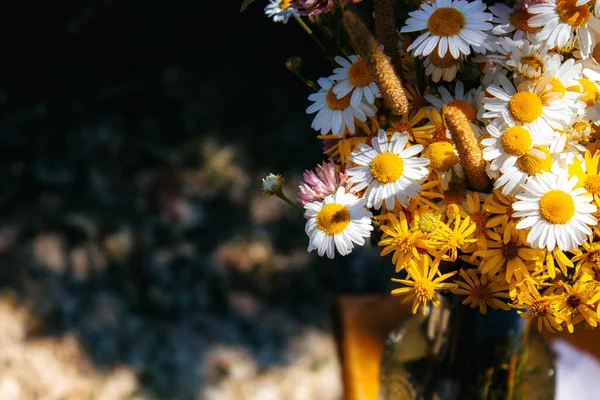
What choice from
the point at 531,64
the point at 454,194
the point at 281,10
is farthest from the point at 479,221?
the point at 281,10

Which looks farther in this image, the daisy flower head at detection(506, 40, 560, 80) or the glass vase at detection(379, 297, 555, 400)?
the glass vase at detection(379, 297, 555, 400)

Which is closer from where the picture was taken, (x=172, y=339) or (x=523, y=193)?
(x=523, y=193)

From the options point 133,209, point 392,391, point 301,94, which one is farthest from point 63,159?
point 392,391

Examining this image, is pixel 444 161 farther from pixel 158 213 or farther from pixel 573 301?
pixel 158 213

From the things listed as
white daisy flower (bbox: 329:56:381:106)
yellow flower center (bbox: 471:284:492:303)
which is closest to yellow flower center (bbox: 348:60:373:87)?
white daisy flower (bbox: 329:56:381:106)

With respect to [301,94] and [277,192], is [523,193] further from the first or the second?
[301,94]

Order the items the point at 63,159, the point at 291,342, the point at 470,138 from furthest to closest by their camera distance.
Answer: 1. the point at 63,159
2. the point at 291,342
3. the point at 470,138

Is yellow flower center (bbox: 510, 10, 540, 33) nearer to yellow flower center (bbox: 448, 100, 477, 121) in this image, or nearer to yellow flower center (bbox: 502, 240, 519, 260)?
yellow flower center (bbox: 448, 100, 477, 121)
